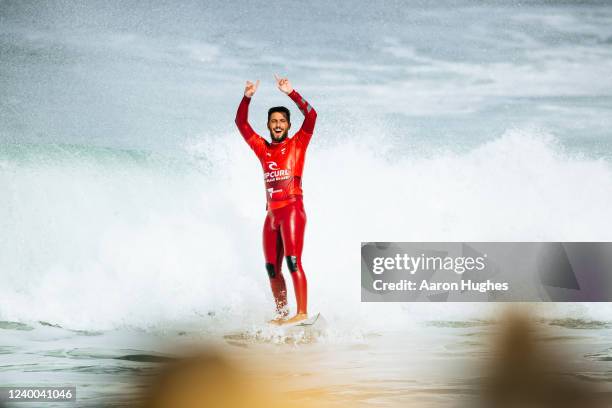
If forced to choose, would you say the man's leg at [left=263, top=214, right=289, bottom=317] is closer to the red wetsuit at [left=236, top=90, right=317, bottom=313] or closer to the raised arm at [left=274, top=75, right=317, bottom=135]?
the red wetsuit at [left=236, top=90, right=317, bottom=313]

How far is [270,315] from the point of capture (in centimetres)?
454

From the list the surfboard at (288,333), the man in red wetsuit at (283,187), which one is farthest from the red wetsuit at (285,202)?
the surfboard at (288,333)

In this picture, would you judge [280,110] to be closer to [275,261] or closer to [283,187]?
[283,187]

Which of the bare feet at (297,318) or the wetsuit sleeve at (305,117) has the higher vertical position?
the wetsuit sleeve at (305,117)

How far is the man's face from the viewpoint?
433cm

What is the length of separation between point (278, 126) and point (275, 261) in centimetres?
68

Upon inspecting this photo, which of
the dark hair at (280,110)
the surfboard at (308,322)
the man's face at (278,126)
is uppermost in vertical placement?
the dark hair at (280,110)

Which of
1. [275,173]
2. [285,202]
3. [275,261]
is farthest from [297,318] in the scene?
[275,173]

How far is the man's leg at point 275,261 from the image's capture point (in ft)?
14.1

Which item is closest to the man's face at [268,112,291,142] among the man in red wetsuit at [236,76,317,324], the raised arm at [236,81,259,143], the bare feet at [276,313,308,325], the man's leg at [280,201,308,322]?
the man in red wetsuit at [236,76,317,324]

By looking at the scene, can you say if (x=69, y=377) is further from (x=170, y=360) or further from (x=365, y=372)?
(x=365, y=372)

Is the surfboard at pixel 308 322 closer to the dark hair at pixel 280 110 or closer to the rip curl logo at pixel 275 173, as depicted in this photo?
the rip curl logo at pixel 275 173

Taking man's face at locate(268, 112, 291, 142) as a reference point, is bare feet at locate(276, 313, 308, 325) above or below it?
below

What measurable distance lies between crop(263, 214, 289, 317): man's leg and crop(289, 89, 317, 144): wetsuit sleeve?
437mm
